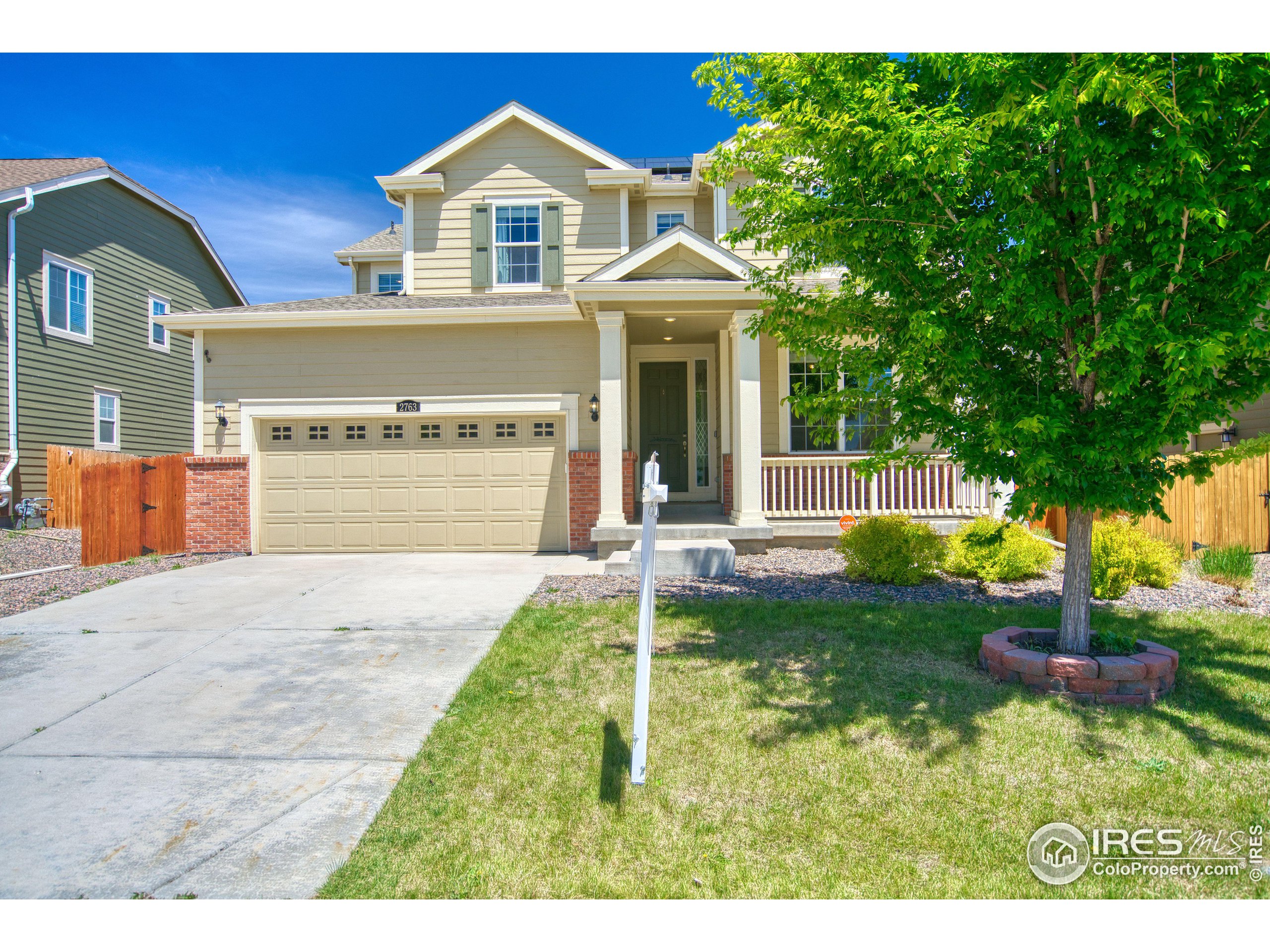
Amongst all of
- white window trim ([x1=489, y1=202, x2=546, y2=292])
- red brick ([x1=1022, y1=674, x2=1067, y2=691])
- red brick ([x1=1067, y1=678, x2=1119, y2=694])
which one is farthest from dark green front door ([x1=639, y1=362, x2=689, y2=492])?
red brick ([x1=1067, y1=678, x2=1119, y2=694])

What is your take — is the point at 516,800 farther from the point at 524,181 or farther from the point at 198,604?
the point at 524,181

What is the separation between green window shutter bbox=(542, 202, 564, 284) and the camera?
12469 millimetres

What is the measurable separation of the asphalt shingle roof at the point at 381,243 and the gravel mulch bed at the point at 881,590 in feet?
37.3

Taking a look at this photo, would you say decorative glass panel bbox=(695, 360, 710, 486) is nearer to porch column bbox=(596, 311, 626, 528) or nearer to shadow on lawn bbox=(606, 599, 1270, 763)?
→ porch column bbox=(596, 311, 626, 528)

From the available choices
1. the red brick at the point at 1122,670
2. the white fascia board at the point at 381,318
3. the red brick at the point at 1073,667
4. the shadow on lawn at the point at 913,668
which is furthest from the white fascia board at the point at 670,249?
the red brick at the point at 1122,670

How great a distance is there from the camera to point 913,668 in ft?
16.6

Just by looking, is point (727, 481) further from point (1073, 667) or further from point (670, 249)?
point (1073, 667)

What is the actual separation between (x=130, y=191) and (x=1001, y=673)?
20.4 metres

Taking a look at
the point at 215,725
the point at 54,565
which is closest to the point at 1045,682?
the point at 215,725

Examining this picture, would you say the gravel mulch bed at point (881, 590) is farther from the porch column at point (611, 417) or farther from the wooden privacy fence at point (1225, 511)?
the porch column at point (611, 417)

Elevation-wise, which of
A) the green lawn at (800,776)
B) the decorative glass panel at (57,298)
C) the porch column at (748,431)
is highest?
the decorative glass panel at (57,298)

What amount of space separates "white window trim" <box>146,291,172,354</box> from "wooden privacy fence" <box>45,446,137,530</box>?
4530 mm

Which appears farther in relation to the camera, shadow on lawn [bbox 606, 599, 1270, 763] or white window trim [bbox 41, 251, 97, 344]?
white window trim [bbox 41, 251, 97, 344]

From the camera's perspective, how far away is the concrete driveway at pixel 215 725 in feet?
9.68
